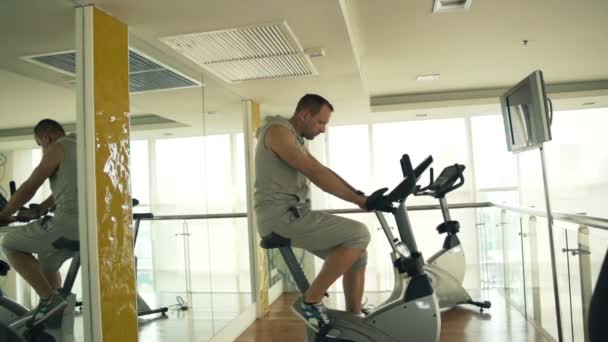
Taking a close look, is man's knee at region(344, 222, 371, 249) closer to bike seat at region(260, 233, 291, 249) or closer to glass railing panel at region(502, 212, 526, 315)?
bike seat at region(260, 233, 291, 249)

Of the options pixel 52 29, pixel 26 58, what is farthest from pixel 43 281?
pixel 52 29

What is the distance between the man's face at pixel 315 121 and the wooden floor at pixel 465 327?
192cm

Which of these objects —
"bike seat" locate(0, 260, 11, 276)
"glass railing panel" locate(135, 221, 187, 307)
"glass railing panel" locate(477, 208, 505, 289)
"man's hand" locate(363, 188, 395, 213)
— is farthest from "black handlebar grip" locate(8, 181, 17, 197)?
"glass railing panel" locate(477, 208, 505, 289)

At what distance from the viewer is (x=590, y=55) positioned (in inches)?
179

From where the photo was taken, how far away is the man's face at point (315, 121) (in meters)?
2.25

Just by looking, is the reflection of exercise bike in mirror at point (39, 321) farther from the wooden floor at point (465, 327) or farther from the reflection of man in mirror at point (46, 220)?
the wooden floor at point (465, 327)

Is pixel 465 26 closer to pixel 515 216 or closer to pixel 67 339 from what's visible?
pixel 515 216

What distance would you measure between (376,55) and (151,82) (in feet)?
7.35

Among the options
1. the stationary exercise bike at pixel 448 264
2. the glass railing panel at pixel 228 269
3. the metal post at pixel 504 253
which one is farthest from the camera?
the metal post at pixel 504 253

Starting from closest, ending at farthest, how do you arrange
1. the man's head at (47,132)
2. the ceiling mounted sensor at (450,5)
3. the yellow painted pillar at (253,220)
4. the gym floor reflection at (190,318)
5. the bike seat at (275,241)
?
the man's head at (47,132), the bike seat at (275,241), the gym floor reflection at (190,318), the ceiling mounted sensor at (450,5), the yellow painted pillar at (253,220)

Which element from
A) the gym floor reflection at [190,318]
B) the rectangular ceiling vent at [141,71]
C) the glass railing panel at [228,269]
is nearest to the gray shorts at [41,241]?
the gym floor reflection at [190,318]

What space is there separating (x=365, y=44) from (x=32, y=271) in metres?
2.99

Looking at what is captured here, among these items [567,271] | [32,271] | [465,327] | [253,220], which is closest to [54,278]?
[32,271]

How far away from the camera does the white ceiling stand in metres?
1.97
